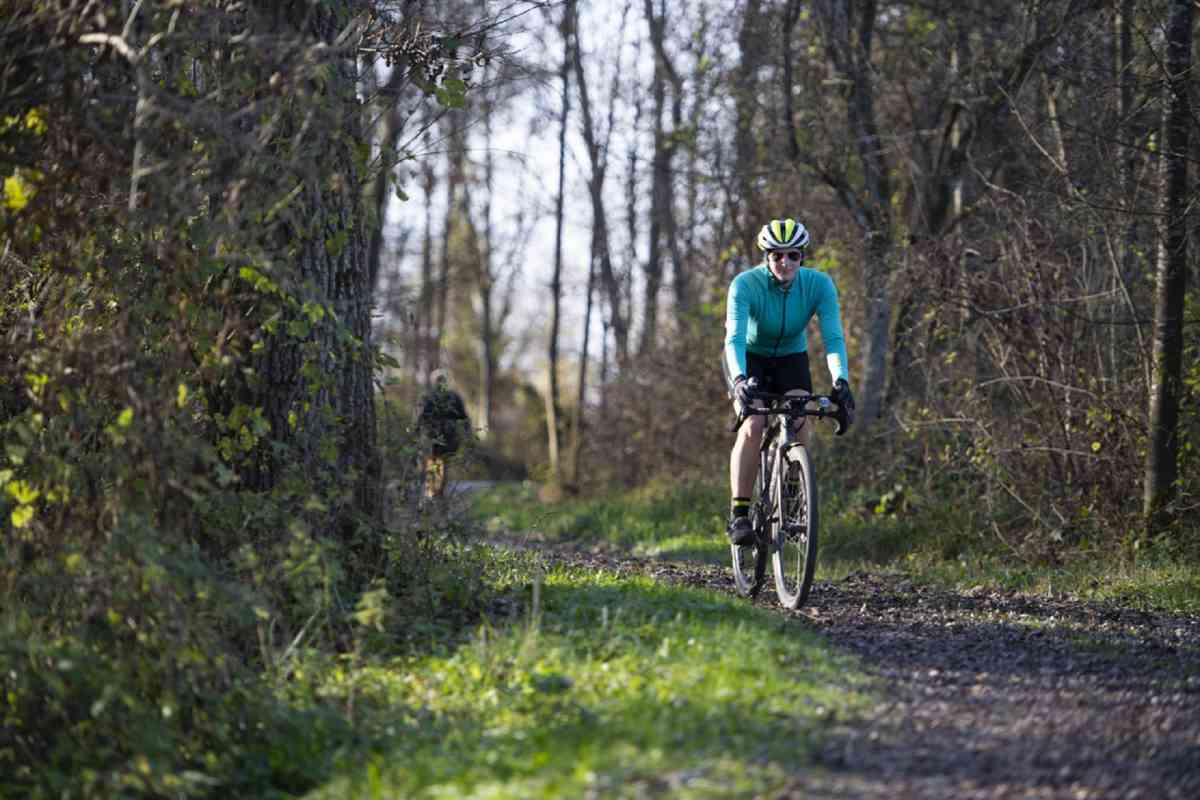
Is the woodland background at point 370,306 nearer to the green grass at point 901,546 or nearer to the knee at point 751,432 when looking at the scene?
the green grass at point 901,546

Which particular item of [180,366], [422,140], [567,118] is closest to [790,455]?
[422,140]

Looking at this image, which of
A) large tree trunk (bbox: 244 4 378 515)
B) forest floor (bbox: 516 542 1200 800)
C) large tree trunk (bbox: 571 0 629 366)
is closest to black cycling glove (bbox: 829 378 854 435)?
forest floor (bbox: 516 542 1200 800)

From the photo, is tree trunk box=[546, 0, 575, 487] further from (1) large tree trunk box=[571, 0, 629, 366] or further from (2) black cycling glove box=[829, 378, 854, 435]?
(2) black cycling glove box=[829, 378, 854, 435]

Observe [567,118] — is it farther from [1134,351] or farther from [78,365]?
[78,365]

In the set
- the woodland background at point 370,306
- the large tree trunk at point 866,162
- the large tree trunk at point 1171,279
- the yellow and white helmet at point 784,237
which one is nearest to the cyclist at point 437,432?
the woodland background at point 370,306

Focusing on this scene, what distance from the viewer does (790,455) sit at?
25.5 feet

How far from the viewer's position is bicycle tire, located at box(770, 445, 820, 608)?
7.38 meters

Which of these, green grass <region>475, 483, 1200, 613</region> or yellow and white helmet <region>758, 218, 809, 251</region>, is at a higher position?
yellow and white helmet <region>758, 218, 809, 251</region>

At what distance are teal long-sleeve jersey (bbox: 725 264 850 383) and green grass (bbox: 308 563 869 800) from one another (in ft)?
6.54

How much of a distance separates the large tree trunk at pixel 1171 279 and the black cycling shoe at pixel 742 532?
3638 mm

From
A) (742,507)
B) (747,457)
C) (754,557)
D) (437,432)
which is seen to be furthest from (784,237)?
(437,432)

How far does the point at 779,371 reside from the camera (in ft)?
27.5

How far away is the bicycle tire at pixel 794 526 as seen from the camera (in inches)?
290

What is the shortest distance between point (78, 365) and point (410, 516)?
204cm
